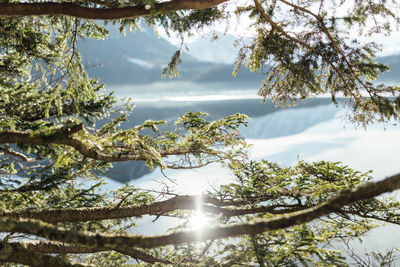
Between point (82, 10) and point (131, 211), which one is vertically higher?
point (82, 10)

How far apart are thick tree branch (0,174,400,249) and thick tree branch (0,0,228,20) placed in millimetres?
2400

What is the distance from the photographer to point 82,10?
130 inches

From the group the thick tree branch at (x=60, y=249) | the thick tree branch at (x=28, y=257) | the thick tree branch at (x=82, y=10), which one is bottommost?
the thick tree branch at (x=60, y=249)

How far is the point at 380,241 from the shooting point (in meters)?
82.2

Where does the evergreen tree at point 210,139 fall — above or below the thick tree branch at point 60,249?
above

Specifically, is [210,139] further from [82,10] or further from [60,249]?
[60,249]

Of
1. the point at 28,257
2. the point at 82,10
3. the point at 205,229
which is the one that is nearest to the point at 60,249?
the point at 28,257

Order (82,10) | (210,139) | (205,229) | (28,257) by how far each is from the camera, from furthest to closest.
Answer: (210,139) < (82,10) < (28,257) < (205,229)

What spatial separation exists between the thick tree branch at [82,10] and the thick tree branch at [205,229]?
2400 millimetres

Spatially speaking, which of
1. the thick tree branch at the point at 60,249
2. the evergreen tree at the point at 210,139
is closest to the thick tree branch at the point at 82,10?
the evergreen tree at the point at 210,139

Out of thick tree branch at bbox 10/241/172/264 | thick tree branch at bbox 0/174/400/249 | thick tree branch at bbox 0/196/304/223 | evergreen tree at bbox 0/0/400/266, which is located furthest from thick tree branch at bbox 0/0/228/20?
thick tree branch at bbox 10/241/172/264

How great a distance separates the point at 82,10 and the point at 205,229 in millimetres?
2865

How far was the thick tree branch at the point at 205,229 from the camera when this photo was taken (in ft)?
5.07

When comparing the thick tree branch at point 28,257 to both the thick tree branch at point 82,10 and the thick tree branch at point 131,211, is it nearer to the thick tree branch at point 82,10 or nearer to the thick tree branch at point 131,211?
the thick tree branch at point 131,211
